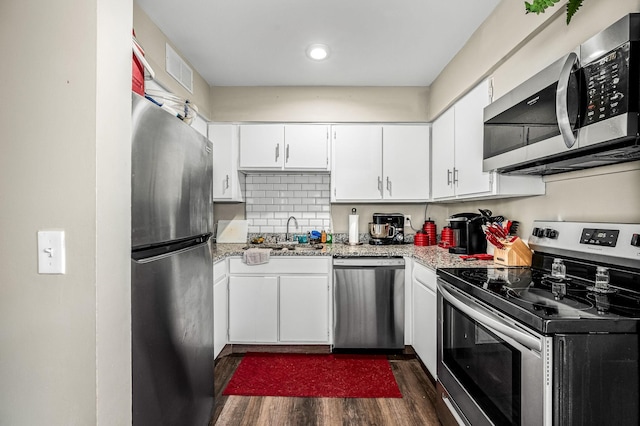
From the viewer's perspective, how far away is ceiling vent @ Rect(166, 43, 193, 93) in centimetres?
242

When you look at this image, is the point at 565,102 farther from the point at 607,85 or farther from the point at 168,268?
the point at 168,268

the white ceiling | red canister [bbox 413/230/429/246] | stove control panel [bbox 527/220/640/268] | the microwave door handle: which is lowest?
red canister [bbox 413/230/429/246]

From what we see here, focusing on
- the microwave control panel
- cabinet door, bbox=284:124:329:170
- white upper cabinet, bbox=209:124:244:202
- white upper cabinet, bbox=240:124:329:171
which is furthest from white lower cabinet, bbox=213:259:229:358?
the microwave control panel

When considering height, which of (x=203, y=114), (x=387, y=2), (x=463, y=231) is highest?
(x=387, y=2)

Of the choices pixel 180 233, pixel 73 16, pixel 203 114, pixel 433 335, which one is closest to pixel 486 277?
pixel 433 335

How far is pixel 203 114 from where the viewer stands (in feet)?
10.2

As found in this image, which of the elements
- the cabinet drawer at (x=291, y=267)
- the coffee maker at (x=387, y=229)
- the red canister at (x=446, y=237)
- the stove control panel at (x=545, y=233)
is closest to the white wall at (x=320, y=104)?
the coffee maker at (x=387, y=229)

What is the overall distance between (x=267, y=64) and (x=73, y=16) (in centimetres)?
211

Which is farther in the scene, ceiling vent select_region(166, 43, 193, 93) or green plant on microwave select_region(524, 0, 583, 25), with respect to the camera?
ceiling vent select_region(166, 43, 193, 93)

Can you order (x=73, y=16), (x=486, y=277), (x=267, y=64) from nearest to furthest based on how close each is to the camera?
(x=73, y=16)
(x=486, y=277)
(x=267, y=64)

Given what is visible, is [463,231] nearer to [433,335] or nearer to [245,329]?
[433,335]

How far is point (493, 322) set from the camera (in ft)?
4.24

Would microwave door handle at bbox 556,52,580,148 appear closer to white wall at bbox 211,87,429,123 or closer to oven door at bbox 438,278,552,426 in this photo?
oven door at bbox 438,278,552,426

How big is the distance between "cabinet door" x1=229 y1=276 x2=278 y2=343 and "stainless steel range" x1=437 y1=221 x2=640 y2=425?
4.75ft
